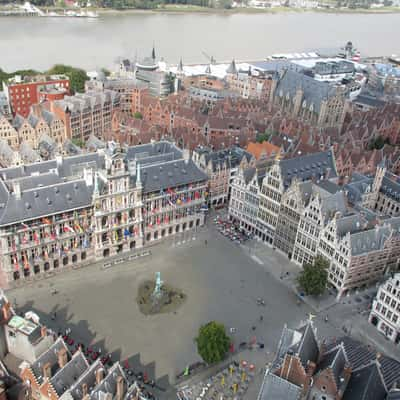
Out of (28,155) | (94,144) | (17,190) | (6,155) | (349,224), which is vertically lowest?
(6,155)

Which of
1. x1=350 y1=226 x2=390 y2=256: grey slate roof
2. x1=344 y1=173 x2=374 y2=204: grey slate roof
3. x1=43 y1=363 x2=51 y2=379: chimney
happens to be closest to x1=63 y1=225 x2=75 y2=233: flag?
x1=43 y1=363 x2=51 y2=379: chimney

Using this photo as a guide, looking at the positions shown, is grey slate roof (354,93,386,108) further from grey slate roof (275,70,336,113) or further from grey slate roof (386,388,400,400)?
grey slate roof (386,388,400,400)

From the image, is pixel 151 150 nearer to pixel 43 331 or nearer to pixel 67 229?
pixel 67 229

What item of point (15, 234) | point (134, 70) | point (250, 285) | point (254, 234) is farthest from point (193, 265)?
point (134, 70)

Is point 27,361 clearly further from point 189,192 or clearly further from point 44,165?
point 189,192

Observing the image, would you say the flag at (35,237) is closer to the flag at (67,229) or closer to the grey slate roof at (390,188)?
the flag at (67,229)

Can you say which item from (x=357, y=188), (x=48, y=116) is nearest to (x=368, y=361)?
(x=357, y=188)

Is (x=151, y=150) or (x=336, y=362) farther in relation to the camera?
(x=151, y=150)
